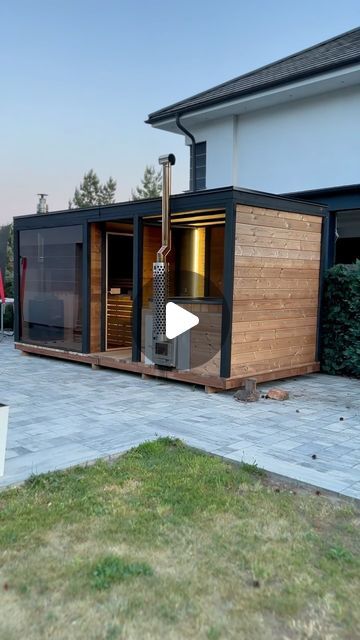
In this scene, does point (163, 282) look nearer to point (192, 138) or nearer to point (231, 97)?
point (231, 97)

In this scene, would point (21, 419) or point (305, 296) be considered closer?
point (21, 419)

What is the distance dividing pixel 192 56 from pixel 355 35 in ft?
12.5

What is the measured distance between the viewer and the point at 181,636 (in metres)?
1.81

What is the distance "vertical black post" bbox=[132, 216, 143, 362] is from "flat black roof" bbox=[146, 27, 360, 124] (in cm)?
371

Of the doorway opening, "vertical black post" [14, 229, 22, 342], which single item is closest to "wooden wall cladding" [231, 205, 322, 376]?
the doorway opening

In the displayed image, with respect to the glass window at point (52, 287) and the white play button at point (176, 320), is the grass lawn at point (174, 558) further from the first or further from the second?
the glass window at point (52, 287)

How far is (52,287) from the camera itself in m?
8.20

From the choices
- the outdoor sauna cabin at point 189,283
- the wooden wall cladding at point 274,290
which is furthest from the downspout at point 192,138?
the wooden wall cladding at point 274,290

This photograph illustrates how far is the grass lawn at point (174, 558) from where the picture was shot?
1.89 metres

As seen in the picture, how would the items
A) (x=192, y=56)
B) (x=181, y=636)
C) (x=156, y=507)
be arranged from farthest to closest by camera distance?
(x=192, y=56) < (x=156, y=507) < (x=181, y=636)

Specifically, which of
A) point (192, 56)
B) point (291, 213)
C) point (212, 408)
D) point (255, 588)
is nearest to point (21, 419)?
point (212, 408)

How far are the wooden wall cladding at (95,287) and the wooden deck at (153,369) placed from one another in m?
0.24

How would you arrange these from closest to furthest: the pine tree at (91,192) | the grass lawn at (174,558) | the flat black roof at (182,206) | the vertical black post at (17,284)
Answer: the grass lawn at (174,558)
the flat black roof at (182,206)
the vertical black post at (17,284)
the pine tree at (91,192)

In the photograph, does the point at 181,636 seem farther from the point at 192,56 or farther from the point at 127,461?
the point at 192,56
